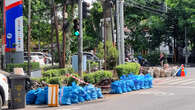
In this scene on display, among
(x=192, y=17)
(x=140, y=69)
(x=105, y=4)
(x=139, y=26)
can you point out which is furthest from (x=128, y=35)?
(x=140, y=69)

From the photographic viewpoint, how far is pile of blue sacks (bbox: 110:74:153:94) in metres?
16.4

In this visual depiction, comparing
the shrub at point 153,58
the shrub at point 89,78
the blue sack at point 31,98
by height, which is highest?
the shrub at point 153,58

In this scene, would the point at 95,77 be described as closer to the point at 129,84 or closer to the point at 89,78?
the point at 89,78

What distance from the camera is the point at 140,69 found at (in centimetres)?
2525

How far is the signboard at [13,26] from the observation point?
2348 cm

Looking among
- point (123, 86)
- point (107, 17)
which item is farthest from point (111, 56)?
point (123, 86)

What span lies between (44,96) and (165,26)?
3192 centimetres

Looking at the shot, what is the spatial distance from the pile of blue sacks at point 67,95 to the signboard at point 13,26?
1039 centimetres

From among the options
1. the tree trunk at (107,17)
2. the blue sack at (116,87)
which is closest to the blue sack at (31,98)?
the blue sack at (116,87)

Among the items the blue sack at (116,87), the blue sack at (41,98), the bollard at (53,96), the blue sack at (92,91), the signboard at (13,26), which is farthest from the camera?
the signboard at (13,26)

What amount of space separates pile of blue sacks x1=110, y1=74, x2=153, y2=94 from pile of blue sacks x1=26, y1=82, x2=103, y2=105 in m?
2.31

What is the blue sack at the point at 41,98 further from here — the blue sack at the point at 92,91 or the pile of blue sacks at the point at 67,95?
the blue sack at the point at 92,91

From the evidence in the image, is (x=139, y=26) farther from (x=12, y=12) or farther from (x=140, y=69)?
(x=12, y=12)

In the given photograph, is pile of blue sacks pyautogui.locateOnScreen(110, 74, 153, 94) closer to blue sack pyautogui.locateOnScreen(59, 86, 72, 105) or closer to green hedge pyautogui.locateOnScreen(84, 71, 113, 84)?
green hedge pyautogui.locateOnScreen(84, 71, 113, 84)
